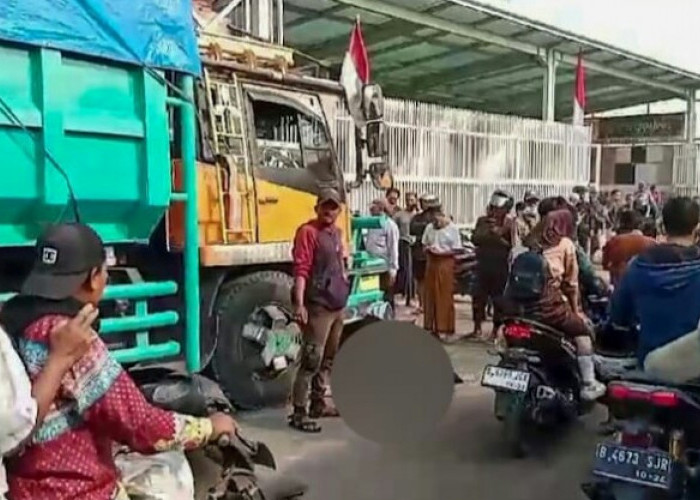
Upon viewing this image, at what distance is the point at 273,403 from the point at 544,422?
205 centimetres

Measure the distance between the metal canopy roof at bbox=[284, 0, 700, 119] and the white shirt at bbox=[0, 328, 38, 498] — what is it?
1492 centimetres

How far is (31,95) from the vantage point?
447cm

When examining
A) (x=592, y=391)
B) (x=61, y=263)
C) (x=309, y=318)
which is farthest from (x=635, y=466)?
(x=61, y=263)

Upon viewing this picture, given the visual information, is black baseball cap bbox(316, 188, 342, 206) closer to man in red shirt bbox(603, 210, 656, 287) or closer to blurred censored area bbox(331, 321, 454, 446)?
man in red shirt bbox(603, 210, 656, 287)

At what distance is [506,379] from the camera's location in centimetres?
→ 591

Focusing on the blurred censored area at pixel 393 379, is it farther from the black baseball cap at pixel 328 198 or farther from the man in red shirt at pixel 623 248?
the man in red shirt at pixel 623 248

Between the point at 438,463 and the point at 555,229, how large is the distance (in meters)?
1.91

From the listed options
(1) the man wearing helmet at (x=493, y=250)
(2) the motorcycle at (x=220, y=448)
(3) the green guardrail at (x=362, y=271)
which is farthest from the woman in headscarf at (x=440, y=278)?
(2) the motorcycle at (x=220, y=448)

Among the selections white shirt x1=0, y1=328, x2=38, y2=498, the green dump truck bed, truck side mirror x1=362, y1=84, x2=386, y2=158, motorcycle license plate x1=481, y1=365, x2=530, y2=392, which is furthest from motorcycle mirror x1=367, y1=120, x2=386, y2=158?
white shirt x1=0, y1=328, x2=38, y2=498

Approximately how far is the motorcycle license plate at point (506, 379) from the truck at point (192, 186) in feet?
5.24

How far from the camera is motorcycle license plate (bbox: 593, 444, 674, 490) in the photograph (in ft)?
13.9

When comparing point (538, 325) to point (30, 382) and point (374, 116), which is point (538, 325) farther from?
point (30, 382)

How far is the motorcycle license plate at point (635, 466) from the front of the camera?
4.25 meters

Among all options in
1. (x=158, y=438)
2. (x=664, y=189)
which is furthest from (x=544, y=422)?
(x=664, y=189)
